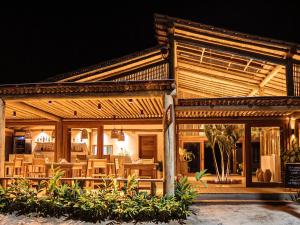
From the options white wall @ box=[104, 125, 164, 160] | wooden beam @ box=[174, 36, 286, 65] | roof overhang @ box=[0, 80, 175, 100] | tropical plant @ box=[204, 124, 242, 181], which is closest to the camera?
roof overhang @ box=[0, 80, 175, 100]

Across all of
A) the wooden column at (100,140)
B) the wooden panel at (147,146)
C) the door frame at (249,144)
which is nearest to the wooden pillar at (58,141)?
the wooden column at (100,140)

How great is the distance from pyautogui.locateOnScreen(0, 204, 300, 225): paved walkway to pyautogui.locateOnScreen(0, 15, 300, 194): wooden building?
1212mm

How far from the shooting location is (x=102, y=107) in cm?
1169

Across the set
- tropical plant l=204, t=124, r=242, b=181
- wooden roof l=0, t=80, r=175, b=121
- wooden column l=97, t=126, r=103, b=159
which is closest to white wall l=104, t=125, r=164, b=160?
wooden column l=97, t=126, r=103, b=159

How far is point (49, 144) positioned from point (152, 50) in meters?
8.22

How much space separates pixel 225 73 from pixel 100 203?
6403 millimetres

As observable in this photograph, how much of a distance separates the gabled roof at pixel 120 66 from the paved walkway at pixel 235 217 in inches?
180

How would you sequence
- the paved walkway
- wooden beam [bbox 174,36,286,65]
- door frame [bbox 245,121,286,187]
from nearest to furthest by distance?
the paved walkway
wooden beam [bbox 174,36,286,65]
door frame [bbox 245,121,286,187]

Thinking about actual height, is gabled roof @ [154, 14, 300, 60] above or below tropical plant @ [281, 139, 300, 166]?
above

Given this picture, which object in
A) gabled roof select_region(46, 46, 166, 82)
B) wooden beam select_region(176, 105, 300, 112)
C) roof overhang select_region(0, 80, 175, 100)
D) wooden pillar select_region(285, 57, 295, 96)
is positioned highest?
gabled roof select_region(46, 46, 166, 82)

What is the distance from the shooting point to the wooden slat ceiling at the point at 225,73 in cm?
1109

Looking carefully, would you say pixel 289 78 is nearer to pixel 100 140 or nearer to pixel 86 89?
pixel 86 89

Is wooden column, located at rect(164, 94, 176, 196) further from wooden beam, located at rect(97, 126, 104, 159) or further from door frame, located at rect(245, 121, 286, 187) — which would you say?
wooden beam, located at rect(97, 126, 104, 159)

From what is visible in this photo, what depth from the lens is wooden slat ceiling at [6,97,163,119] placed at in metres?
10.4
